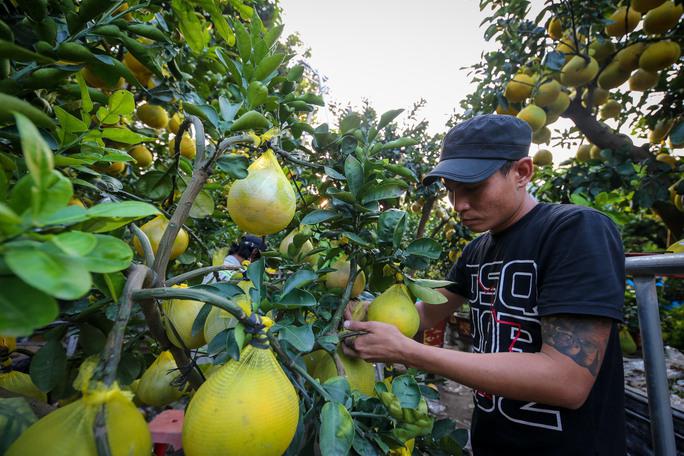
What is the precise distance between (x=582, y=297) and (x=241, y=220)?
39.0 inches

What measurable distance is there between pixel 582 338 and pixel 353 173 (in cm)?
85

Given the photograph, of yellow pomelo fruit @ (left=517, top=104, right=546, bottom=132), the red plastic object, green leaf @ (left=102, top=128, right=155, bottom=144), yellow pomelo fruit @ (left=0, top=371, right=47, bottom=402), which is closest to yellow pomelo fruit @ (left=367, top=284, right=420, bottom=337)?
green leaf @ (left=102, top=128, right=155, bottom=144)

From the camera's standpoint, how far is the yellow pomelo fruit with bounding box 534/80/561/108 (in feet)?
9.82

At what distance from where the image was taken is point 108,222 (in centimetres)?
42

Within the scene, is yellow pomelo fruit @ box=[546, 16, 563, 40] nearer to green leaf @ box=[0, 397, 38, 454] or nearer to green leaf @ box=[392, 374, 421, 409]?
green leaf @ box=[392, 374, 421, 409]

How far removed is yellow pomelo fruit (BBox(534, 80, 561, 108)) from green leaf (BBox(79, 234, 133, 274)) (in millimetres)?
3520

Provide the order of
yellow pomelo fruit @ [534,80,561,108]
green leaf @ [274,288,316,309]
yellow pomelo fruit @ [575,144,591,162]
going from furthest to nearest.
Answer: yellow pomelo fruit @ [575,144,591,162]
yellow pomelo fruit @ [534,80,561,108]
green leaf @ [274,288,316,309]

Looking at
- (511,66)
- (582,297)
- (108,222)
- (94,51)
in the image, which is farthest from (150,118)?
(511,66)

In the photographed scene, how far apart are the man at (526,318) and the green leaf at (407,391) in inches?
9.2

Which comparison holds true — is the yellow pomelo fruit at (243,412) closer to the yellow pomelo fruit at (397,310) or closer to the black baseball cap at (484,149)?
the yellow pomelo fruit at (397,310)

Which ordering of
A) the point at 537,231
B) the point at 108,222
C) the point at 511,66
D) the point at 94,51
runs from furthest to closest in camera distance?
the point at 511,66 < the point at 537,231 < the point at 94,51 < the point at 108,222

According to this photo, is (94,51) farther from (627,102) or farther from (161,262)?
(627,102)

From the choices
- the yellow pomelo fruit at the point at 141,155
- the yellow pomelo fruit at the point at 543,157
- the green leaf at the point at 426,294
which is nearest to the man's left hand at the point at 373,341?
the green leaf at the point at 426,294

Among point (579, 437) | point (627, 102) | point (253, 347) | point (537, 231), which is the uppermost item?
point (627, 102)
